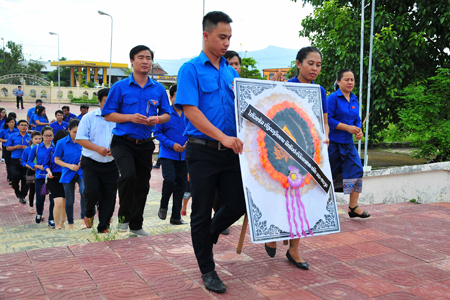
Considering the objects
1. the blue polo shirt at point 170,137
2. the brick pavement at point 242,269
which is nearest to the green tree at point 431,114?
the brick pavement at point 242,269

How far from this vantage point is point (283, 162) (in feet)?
11.0

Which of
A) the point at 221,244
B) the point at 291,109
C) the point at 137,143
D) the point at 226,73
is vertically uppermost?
the point at 226,73

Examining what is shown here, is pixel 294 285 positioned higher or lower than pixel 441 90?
lower

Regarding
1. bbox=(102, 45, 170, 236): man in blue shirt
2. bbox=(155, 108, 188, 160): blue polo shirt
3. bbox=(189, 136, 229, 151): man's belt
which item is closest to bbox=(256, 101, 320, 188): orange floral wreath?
bbox=(189, 136, 229, 151): man's belt

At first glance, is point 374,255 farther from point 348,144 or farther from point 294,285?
point 348,144

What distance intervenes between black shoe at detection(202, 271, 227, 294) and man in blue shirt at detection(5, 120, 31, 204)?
25.1 ft

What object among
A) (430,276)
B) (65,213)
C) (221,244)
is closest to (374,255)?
(430,276)

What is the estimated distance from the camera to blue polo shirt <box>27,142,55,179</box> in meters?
6.91

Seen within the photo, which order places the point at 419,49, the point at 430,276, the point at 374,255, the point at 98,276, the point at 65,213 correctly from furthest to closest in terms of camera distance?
the point at 419,49
the point at 65,213
the point at 374,255
the point at 430,276
the point at 98,276

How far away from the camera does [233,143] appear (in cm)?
304

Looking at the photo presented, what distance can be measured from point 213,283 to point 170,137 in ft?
10.3

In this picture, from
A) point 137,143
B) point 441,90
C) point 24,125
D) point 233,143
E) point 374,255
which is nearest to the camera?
point 233,143

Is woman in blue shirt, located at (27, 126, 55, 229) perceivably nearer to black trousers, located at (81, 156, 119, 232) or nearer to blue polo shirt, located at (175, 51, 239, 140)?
black trousers, located at (81, 156, 119, 232)

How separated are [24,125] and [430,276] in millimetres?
9603
